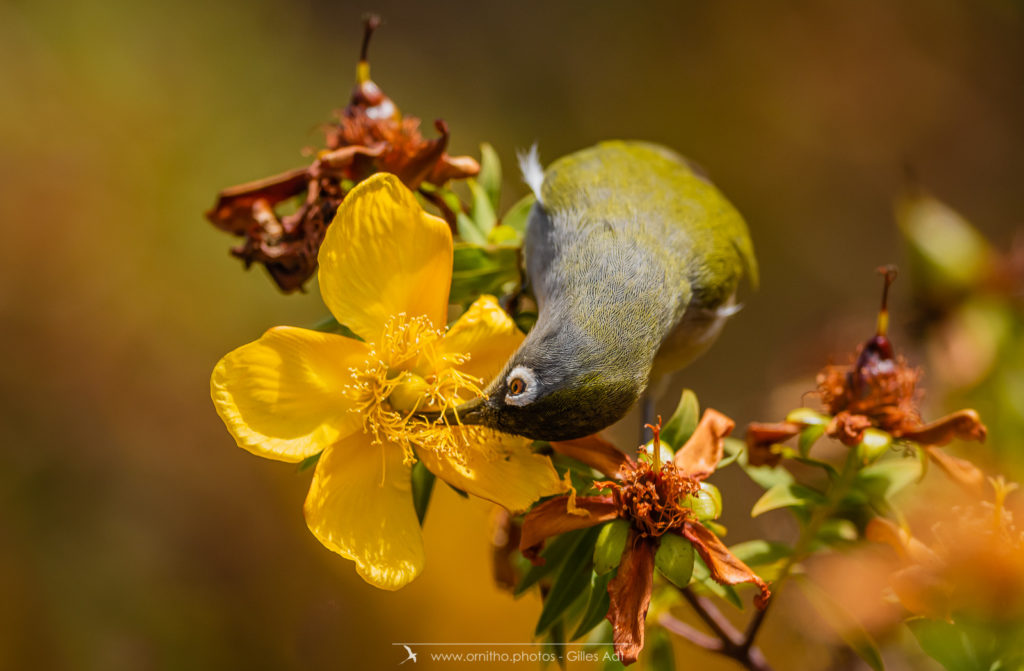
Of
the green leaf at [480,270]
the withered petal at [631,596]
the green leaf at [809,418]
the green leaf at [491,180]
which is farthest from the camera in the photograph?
the green leaf at [491,180]

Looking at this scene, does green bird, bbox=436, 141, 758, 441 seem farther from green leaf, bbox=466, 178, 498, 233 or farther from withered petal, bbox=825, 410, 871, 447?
withered petal, bbox=825, 410, 871, 447

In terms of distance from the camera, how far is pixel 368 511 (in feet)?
6.57

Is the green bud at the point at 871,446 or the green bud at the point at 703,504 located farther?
the green bud at the point at 871,446

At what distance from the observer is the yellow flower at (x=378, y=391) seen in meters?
1.94

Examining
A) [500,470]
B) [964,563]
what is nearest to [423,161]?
[500,470]

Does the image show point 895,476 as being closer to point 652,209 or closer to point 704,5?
point 652,209

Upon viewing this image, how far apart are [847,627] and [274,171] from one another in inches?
161

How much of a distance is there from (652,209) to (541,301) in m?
0.50

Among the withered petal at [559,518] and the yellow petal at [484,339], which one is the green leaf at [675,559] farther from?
the yellow petal at [484,339]

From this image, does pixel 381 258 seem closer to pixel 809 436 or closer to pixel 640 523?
pixel 640 523

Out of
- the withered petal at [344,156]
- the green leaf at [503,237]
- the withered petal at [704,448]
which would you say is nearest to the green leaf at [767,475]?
the withered petal at [704,448]

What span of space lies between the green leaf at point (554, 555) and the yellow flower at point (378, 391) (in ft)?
0.69

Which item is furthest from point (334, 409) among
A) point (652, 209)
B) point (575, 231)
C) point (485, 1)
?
point (485, 1)

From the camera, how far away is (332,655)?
13.5 feet
